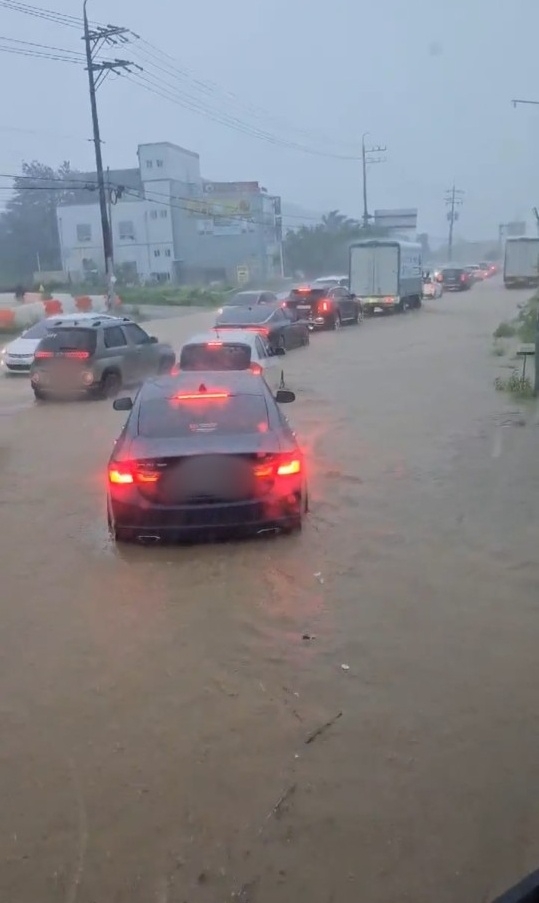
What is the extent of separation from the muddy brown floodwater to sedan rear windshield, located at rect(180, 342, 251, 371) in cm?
424

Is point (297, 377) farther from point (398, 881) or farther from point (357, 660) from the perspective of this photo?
point (398, 881)

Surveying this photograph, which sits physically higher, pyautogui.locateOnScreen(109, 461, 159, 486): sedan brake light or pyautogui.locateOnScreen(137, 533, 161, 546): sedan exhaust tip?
pyautogui.locateOnScreen(109, 461, 159, 486): sedan brake light

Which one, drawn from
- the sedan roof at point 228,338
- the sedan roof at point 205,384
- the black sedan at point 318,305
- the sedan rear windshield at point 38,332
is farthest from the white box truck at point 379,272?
the sedan roof at point 205,384

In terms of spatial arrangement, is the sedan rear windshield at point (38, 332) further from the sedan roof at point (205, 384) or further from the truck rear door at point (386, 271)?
the truck rear door at point (386, 271)

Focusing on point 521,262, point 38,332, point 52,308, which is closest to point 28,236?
point 521,262

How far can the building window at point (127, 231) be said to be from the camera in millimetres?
80750

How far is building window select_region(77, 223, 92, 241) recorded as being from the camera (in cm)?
8325

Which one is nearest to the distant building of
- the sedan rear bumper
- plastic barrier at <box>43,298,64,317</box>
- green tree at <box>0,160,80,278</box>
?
green tree at <box>0,160,80,278</box>

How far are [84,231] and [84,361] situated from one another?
2750 inches

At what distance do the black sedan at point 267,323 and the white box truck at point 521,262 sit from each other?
120 feet

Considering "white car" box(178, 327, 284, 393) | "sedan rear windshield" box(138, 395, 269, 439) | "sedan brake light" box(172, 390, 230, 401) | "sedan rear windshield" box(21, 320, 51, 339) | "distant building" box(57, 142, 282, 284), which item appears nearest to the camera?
"sedan rear windshield" box(138, 395, 269, 439)

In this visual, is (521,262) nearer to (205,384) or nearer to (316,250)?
(316,250)

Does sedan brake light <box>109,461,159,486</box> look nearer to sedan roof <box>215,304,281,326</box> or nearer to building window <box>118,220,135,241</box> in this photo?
sedan roof <box>215,304,281,326</box>

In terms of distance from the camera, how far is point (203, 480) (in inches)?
282
